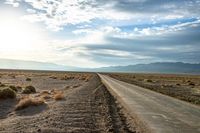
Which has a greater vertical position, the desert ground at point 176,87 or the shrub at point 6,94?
the shrub at point 6,94

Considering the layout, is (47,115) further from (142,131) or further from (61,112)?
(142,131)

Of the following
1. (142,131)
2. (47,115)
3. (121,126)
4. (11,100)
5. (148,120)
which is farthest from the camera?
(11,100)

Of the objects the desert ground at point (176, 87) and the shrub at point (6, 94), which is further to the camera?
the desert ground at point (176, 87)

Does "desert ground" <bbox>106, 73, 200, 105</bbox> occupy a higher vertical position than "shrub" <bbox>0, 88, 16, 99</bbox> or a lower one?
lower

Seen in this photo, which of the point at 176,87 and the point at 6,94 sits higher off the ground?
the point at 6,94

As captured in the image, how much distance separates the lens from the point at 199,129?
1203 cm

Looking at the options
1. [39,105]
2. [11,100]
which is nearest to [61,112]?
[39,105]

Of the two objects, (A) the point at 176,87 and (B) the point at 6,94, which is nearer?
(B) the point at 6,94

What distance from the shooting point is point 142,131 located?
11.7 metres

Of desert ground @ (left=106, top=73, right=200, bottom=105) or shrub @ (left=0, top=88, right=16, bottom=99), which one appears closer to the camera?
shrub @ (left=0, top=88, right=16, bottom=99)

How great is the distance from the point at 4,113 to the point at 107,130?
8.48 metres

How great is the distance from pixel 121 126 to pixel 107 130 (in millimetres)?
1041

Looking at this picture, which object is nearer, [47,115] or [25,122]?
[25,122]

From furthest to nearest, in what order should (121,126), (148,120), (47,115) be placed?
(47,115) → (148,120) → (121,126)
